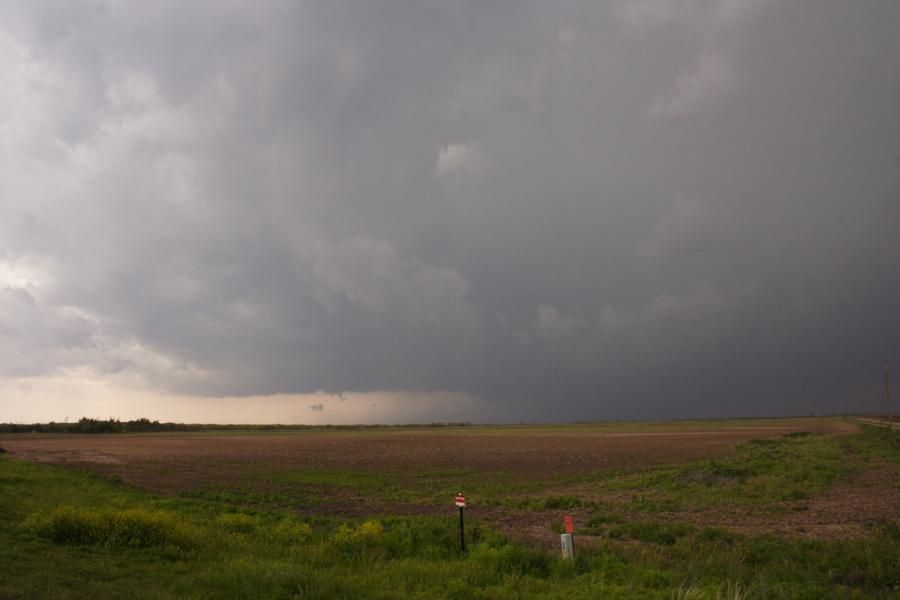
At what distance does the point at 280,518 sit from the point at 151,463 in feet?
103

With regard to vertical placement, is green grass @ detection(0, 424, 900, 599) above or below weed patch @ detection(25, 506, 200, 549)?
below

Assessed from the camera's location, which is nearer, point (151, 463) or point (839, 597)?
point (839, 597)

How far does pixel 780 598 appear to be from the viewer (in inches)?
441

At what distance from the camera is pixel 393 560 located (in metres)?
14.2

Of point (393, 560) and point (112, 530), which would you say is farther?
point (112, 530)

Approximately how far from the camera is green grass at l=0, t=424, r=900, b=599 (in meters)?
11.2

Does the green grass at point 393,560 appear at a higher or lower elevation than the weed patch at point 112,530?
lower

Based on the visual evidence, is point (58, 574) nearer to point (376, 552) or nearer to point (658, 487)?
point (376, 552)

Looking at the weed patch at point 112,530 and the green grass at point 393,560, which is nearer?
the green grass at point 393,560

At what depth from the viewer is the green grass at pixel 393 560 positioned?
11.2m

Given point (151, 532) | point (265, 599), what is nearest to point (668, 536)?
point (265, 599)

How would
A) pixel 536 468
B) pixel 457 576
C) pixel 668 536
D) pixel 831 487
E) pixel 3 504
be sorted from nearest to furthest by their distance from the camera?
pixel 457 576
pixel 668 536
pixel 3 504
pixel 831 487
pixel 536 468

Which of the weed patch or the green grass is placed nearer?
the green grass

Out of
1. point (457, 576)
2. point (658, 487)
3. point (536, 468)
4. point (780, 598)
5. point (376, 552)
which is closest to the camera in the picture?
point (780, 598)
